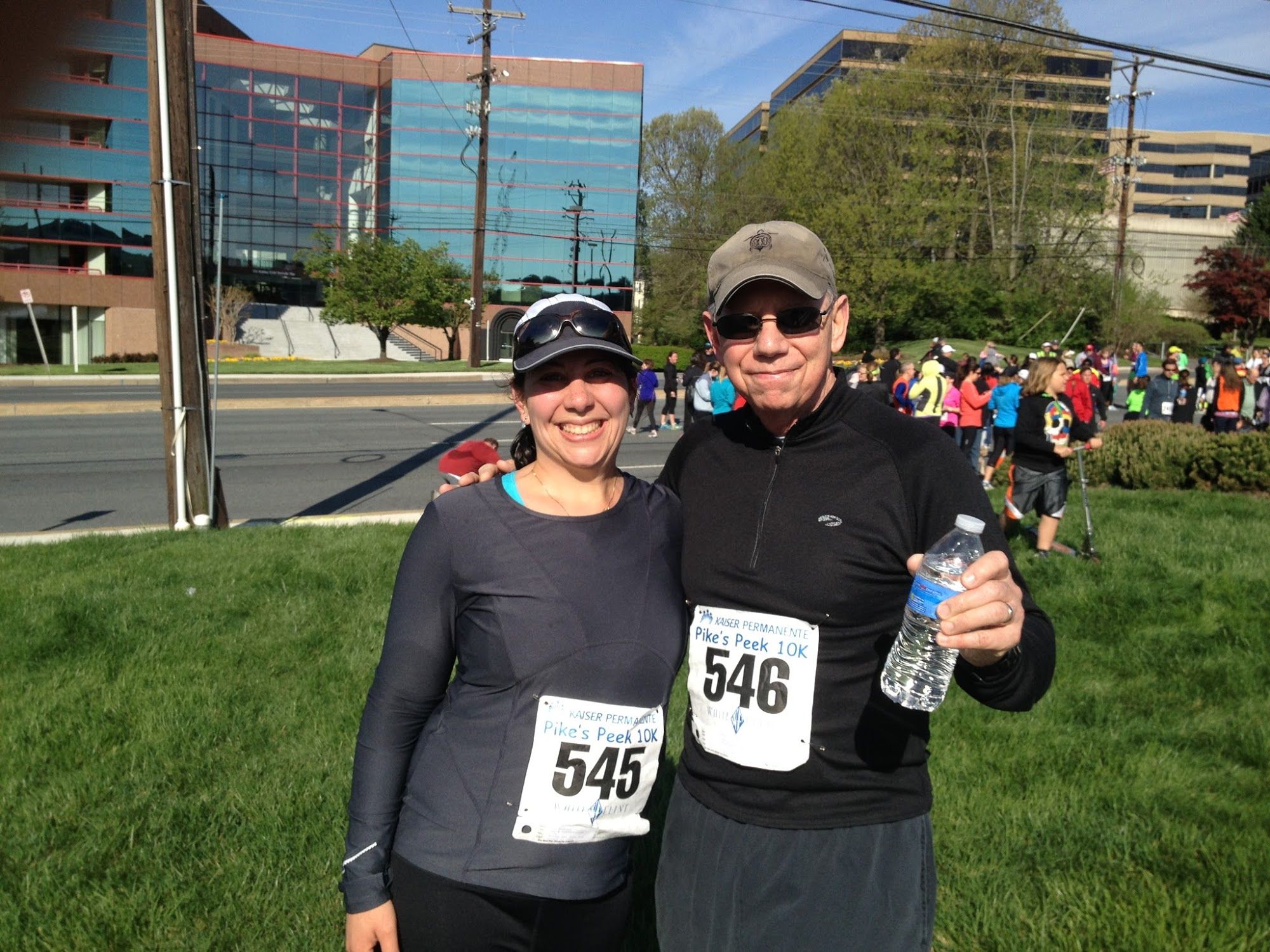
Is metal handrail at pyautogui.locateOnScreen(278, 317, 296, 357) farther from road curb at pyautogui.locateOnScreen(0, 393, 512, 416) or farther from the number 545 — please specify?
the number 545

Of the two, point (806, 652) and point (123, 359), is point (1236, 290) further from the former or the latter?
point (806, 652)

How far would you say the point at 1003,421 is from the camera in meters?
12.7

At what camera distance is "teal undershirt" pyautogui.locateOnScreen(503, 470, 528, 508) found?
2425 mm

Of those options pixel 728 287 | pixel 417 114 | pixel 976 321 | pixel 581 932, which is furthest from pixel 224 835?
pixel 417 114

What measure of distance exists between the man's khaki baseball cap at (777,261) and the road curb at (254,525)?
607 centimetres

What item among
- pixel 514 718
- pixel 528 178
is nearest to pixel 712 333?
pixel 514 718

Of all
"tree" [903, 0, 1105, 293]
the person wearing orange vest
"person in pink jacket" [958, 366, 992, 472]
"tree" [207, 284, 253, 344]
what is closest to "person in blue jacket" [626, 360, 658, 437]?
"person in pink jacket" [958, 366, 992, 472]

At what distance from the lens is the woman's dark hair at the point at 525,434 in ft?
8.32

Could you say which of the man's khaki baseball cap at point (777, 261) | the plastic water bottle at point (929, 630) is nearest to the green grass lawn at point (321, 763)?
the plastic water bottle at point (929, 630)

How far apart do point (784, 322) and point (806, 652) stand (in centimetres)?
81

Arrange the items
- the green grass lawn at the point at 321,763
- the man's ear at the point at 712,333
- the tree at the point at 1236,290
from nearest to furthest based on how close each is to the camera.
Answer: the man's ear at the point at 712,333 < the green grass lawn at the point at 321,763 < the tree at the point at 1236,290

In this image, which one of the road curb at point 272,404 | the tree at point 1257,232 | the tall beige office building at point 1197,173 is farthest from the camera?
the tall beige office building at point 1197,173

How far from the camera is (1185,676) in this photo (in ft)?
19.4

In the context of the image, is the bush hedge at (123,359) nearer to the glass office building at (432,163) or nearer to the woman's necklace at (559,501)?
the glass office building at (432,163)
